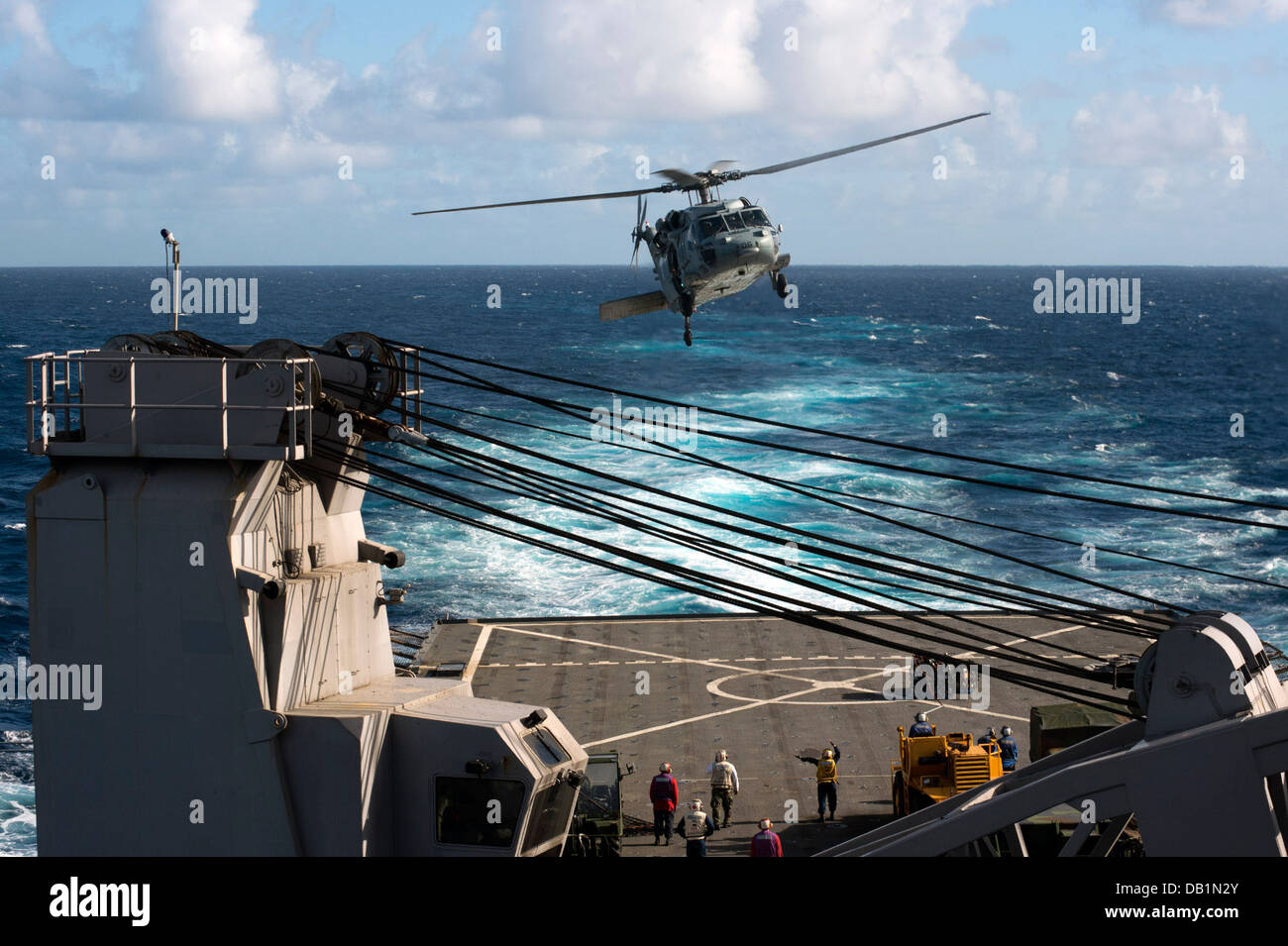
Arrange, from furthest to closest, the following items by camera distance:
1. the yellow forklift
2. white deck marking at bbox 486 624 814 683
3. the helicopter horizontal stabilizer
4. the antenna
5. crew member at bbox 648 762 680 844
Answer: white deck marking at bbox 486 624 814 683 < the helicopter horizontal stabilizer < crew member at bbox 648 762 680 844 < the yellow forklift < the antenna

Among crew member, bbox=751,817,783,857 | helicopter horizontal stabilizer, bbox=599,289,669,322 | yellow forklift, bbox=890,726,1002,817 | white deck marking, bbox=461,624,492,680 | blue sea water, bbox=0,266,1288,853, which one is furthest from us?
blue sea water, bbox=0,266,1288,853

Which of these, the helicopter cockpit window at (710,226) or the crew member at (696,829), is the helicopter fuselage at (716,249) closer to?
the helicopter cockpit window at (710,226)

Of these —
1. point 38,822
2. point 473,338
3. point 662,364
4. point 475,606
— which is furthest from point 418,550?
point 473,338

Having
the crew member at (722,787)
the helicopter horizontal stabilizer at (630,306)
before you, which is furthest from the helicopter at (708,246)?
the crew member at (722,787)

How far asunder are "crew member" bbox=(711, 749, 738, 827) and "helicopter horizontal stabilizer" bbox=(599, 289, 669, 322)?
11948 millimetres

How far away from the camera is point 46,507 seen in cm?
1443

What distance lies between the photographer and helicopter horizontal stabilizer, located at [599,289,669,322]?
33.2 metres

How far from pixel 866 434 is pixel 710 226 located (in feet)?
177

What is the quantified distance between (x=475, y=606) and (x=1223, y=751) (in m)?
41.3

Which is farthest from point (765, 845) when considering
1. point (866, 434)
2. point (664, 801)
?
point (866, 434)

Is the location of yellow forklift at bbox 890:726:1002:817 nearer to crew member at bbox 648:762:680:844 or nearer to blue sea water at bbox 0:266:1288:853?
crew member at bbox 648:762:680:844

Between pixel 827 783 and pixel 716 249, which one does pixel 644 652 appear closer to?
pixel 716 249

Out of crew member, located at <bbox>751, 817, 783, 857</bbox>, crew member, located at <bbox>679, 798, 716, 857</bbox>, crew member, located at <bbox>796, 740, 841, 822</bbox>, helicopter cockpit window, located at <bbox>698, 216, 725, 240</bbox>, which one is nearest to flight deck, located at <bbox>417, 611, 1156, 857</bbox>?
crew member, located at <bbox>679, 798, 716, 857</bbox>
